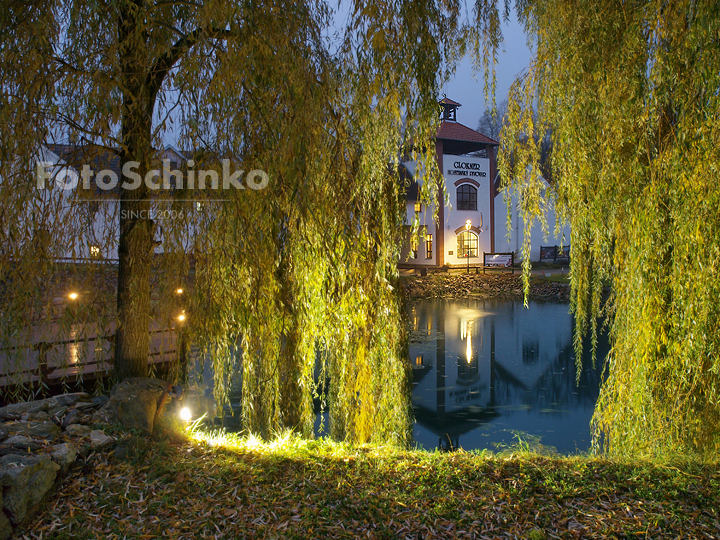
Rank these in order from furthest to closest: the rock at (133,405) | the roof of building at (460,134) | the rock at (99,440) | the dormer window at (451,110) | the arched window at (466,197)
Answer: the arched window at (466,197) < the roof of building at (460,134) < the dormer window at (451,110) < the rock at (133,405) < the rock at (99,440)

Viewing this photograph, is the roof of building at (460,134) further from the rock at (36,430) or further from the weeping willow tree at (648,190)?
the rock at (36,430)

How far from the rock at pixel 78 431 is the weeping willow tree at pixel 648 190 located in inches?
139

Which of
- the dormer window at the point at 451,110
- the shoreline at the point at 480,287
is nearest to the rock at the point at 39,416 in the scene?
the shoreline at the point at 480,287

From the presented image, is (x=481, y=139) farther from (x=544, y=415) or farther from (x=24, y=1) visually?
→ (x=24, y=1)

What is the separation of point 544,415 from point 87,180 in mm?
6845

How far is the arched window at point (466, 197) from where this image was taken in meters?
21.3

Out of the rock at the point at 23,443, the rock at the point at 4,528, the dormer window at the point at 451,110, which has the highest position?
the dormer window at the point at 451,110

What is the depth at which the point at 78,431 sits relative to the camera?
125 inches

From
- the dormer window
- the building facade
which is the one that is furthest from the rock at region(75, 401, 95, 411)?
the dormer window

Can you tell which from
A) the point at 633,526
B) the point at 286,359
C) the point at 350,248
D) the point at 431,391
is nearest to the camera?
the point at 633,526

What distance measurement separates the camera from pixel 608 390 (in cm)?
356

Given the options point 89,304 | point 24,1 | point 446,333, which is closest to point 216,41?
point 24,1

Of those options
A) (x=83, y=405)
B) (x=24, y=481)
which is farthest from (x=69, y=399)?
(x=24, y=481)

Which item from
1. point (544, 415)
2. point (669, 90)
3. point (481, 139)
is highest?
point (481, 139)
